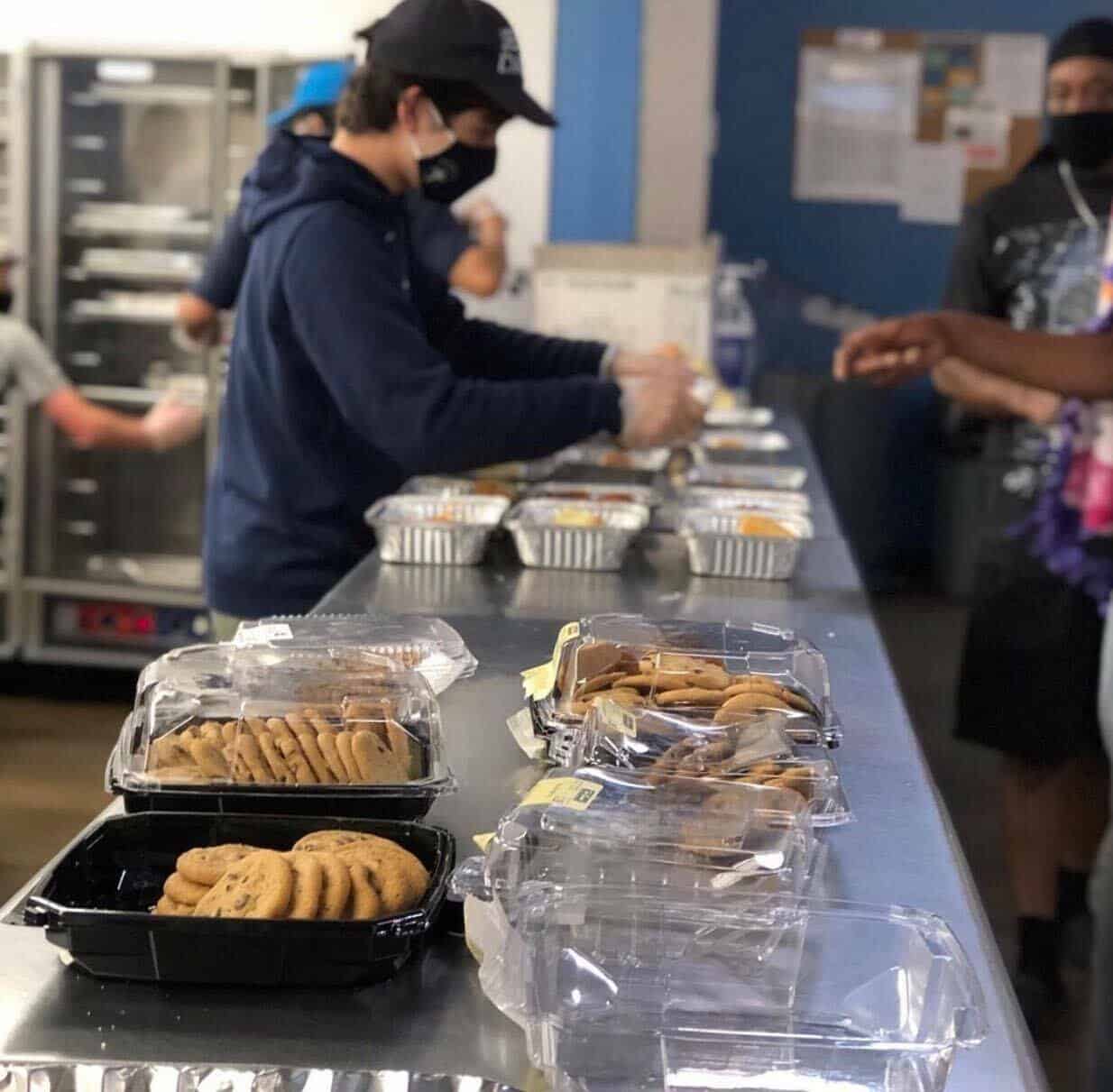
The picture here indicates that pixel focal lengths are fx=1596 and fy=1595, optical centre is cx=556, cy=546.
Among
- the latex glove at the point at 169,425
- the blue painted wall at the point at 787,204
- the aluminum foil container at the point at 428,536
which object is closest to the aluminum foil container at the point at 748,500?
the aluminum foil container at the point at 428,536

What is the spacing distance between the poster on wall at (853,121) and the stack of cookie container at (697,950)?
6341mm

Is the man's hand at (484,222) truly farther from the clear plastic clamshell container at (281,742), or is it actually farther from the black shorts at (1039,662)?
the clear plastic clamshell container at (281,742)

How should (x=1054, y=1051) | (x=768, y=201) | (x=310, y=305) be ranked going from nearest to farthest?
(x=310, y=305)
(x=1054, y=1051)
(x=768, y=201)

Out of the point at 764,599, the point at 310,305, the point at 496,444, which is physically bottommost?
the point at 764,599

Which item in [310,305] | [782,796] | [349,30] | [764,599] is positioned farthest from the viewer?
[349,30]

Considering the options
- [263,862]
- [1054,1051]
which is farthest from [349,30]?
[263,862]

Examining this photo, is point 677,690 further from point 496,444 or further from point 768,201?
point 768,201

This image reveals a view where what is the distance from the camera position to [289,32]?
16.0 feet

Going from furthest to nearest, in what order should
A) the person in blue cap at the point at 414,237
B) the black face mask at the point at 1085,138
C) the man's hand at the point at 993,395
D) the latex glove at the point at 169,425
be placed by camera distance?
the latex glove at the point at 169,425 → the black face mask at the point at 1085,138 → the person in blue cap at the point at 414,237 → the man's hand at the point at 993,395

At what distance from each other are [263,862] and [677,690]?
1.63 ft

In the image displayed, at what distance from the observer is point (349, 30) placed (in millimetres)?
4836

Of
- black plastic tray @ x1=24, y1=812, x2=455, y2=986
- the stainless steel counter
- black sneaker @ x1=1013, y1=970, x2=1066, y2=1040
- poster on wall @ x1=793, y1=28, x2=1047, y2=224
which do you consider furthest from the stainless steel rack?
black plastic tray @ x1=24, y1=812, x2=455, y2=986

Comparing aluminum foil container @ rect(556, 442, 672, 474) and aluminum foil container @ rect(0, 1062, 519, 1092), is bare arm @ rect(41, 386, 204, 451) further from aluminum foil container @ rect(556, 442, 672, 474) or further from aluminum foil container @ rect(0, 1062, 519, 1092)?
aluminum foil container @ rect(0, 1062, 519, 1092)

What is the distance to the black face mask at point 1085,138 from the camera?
154 inches
